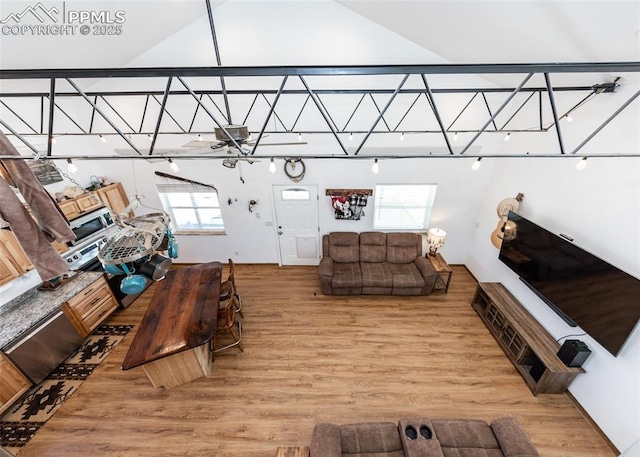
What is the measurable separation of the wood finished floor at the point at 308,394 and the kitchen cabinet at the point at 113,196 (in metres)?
2.09

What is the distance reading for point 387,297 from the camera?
15.9 ft

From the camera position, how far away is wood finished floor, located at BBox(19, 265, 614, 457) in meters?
2.83

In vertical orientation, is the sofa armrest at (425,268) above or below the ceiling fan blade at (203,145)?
below

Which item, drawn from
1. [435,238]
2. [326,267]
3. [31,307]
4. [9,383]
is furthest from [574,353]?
[31,307]

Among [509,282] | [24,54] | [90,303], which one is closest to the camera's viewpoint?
[24,54]

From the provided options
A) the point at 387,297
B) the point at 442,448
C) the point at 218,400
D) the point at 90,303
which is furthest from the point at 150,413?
the point at 387,297

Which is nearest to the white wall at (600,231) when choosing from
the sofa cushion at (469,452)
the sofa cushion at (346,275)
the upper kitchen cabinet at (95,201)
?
the sofa cushion at (469,452)

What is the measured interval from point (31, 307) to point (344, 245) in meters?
4.97

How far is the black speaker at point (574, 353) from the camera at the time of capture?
2916 millimetres

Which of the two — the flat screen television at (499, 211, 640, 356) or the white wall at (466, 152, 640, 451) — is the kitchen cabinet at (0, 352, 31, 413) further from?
the white wall at (466, 152, 640, 451)

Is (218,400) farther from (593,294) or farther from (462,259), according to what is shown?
(462,259)

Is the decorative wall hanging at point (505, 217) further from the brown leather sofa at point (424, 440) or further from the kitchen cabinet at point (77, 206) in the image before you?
the kitchen cabinet at point (77, 206)

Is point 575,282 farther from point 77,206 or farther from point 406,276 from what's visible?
point 77,206

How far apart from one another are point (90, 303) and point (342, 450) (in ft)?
14.1
